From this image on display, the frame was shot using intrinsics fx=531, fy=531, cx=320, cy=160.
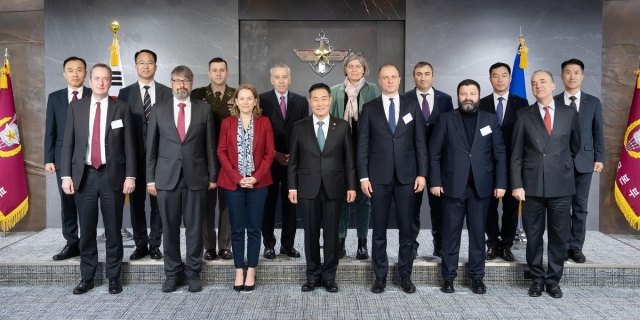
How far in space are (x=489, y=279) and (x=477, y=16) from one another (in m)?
2.94

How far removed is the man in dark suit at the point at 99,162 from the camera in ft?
11.8

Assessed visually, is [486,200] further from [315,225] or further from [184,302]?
[184,302]

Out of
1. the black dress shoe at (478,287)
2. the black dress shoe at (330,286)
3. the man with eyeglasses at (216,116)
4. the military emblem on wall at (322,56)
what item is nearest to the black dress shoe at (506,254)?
the black dress shoe at (478,287)

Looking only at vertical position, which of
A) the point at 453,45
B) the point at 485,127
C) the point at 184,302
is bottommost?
the point at 184,302

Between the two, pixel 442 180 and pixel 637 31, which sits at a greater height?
pixel 637 31

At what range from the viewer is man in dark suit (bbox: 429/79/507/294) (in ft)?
11.8

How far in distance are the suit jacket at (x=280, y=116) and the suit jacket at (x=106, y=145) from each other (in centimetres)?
99

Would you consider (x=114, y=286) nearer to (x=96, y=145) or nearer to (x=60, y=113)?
(x=96, y=145)

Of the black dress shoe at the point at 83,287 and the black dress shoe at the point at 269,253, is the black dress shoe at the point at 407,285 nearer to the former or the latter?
the black dress shoe at the point at 269,253

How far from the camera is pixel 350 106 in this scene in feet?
13.0

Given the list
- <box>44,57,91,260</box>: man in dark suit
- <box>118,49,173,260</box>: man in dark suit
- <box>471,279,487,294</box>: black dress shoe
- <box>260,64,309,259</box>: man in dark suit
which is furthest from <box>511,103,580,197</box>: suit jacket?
<box>44,57,91,260</box>: man in dark suit

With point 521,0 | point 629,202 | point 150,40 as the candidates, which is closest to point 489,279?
point 629,202

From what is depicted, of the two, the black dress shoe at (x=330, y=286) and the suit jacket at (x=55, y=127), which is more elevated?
the suit jacket at (x=55, y=127)

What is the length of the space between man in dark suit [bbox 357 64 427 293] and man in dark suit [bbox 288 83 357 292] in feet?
0.38
